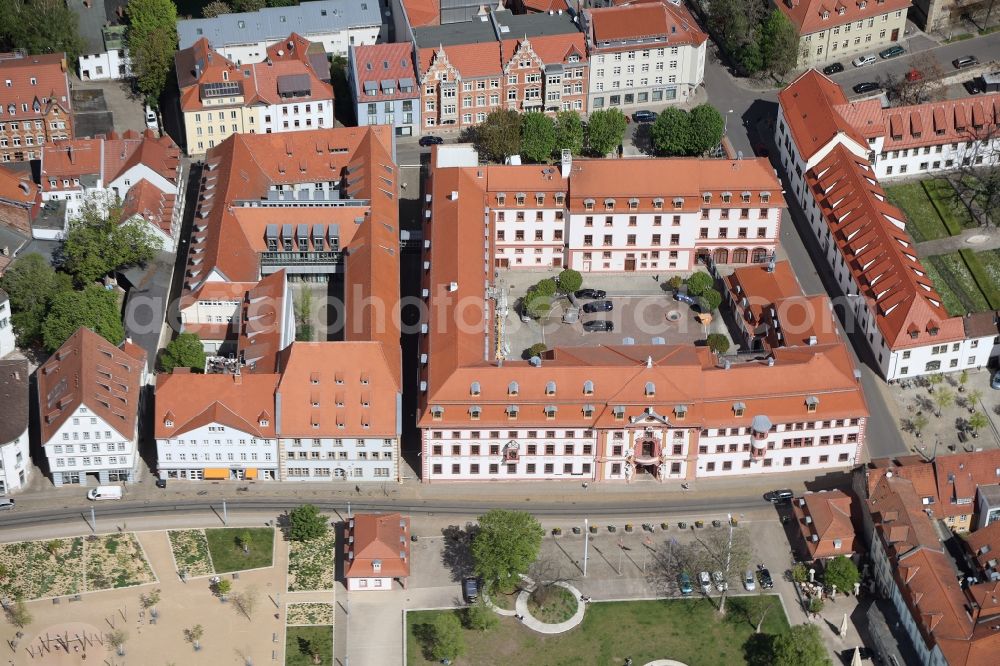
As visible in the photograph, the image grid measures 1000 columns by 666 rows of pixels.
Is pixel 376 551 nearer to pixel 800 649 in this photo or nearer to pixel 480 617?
pixel 480 617

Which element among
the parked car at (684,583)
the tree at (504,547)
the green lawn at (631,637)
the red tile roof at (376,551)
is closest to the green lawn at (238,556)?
the red tile roof at (376,551)

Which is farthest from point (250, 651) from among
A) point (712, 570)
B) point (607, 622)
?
point (712, 570)

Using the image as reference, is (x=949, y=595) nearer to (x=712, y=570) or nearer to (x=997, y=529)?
(x=997, y=529)

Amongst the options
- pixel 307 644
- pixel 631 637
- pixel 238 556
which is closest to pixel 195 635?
pixel 307 644

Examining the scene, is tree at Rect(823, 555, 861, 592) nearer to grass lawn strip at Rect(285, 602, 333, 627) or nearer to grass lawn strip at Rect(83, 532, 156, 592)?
grass lawn strip at Rect(285, 602, 333, 627)

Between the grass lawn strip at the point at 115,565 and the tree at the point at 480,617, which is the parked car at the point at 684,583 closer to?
the tree at the point at 480,617

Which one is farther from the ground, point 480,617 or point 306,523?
point 306,523
